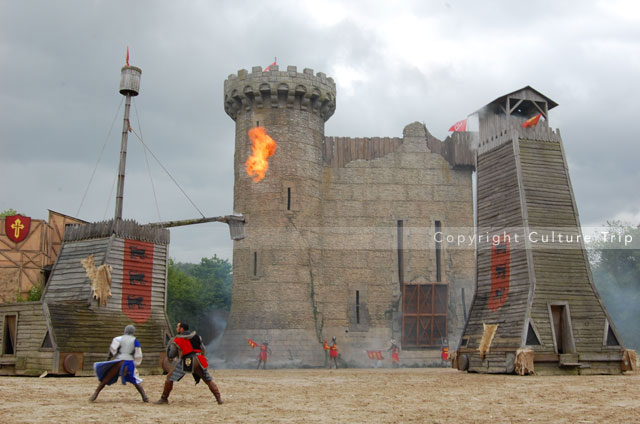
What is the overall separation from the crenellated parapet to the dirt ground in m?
18.8

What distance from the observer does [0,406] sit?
11.4m

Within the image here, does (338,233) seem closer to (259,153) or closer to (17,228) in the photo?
(259,153)

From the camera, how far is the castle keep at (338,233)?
32.3 m

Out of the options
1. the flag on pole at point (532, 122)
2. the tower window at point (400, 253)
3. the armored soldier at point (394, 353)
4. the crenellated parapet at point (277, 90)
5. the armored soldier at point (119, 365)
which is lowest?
the armored soldier at point (394, 353)

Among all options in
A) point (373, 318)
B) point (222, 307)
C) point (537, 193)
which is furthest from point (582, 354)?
point (222, 307)

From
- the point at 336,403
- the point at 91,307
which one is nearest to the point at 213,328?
the point at 91,307

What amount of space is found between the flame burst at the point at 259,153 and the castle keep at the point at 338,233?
27 centimetres

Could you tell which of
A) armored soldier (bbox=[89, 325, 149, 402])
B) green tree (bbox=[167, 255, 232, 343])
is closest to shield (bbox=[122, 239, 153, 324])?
armored soldier (bbox=[89, 325, 149, 402])

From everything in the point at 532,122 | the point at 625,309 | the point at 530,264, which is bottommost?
the point at 625,309

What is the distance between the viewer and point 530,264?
2388 centimetres

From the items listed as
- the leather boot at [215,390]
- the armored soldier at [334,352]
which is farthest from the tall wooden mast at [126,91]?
the armored soldier at [334,352]

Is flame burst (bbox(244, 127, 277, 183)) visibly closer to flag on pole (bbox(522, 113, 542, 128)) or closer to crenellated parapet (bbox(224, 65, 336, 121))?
crenellated parapet (bbox(224, 65, 336, 121))

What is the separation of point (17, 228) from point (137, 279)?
10.1 metres

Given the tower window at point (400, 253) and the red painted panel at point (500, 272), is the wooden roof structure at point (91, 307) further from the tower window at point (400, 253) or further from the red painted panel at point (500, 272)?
the tower window at point (400, 253)
